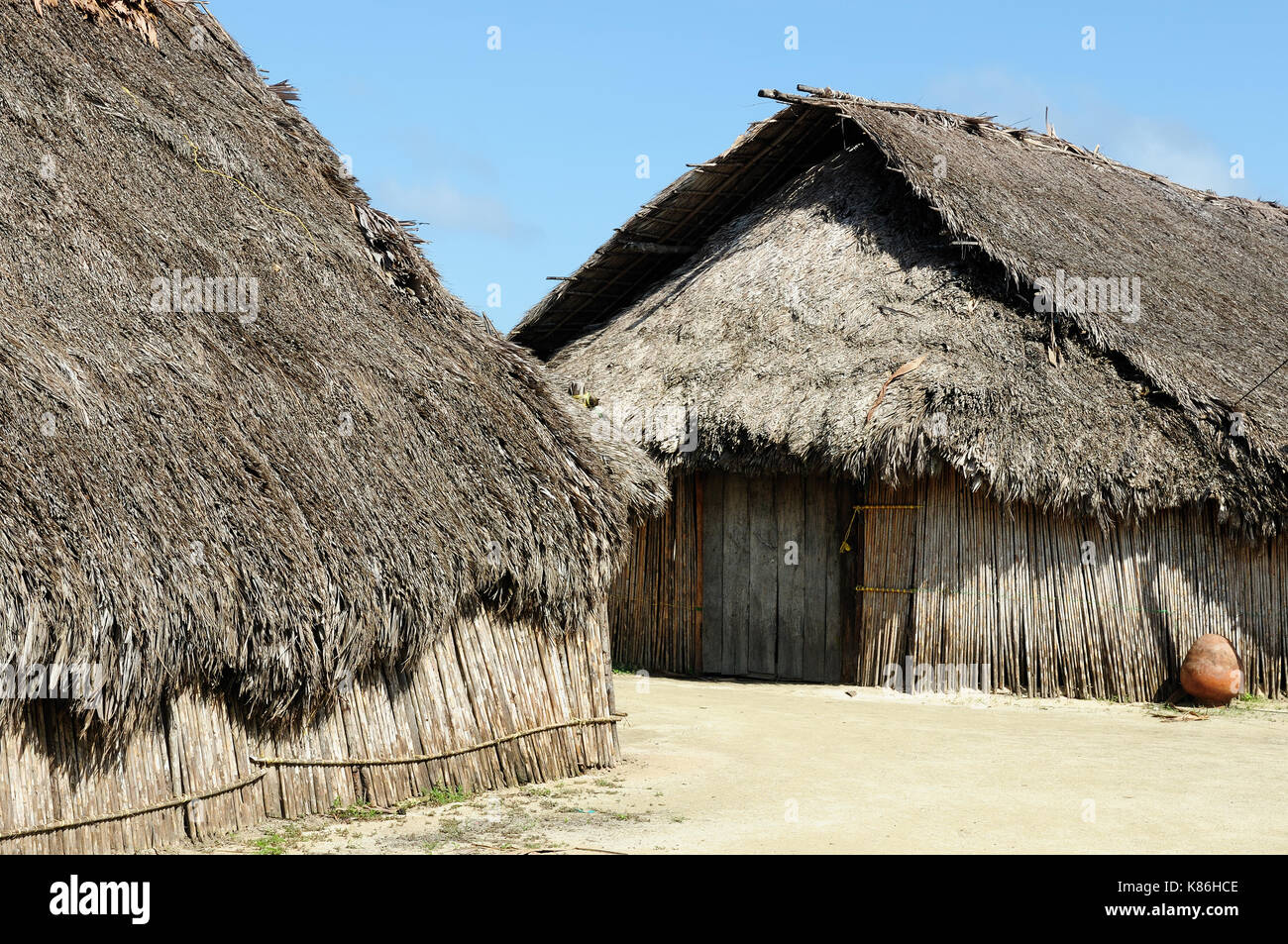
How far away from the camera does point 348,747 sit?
6.66 metres

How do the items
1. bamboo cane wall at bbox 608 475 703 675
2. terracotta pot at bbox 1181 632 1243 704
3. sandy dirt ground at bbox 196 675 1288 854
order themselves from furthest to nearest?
bamboo cane wall at bbox 608 475 703 675
terracotta pot at bbox 1181 632 1243 704
sandy dirt ground at bbox 196 675 1288 854

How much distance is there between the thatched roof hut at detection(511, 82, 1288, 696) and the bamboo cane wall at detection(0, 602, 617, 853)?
4.27m

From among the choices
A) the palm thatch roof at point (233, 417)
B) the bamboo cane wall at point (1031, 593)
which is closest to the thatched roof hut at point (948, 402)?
the bamboo cane wall at point (1031, 593)

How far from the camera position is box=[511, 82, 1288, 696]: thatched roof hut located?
10914 millimetres

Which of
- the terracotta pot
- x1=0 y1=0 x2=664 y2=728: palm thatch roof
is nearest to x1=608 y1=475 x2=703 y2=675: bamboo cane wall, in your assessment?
the terracotta pot

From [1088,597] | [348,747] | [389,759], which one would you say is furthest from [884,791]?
[1088,597]

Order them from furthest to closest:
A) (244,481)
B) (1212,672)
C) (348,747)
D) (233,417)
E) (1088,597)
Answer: (1088,597) → (1212,672) → (348,747) → (233,417) → (244,481)

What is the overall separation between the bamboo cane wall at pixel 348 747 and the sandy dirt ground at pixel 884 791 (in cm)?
16

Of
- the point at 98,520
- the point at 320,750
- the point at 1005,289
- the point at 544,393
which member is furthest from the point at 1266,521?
the point at 98,520

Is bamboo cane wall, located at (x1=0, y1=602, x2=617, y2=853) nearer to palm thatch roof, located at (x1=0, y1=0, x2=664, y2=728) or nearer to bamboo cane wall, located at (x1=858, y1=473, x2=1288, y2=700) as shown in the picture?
palm thatch roof, located at (x1=0, y1=0, x2=664, y2=728)

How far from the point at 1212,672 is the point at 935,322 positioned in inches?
153

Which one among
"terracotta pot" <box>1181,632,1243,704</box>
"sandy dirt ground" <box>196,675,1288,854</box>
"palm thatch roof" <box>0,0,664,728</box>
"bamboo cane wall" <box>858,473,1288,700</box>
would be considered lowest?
"sandy dirt ground" <box>196,675,1288,854</box>

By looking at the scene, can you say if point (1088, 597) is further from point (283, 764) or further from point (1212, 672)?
point (283, 764)

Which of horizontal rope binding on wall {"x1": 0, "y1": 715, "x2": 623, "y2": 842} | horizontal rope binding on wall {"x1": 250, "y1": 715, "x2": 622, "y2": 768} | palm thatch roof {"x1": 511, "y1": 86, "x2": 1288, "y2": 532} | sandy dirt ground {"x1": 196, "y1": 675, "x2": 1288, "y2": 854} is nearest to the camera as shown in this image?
horizontal rope binding on wall {"x1": 0, "y1": 715, "x2": 623, "y2": 842}
